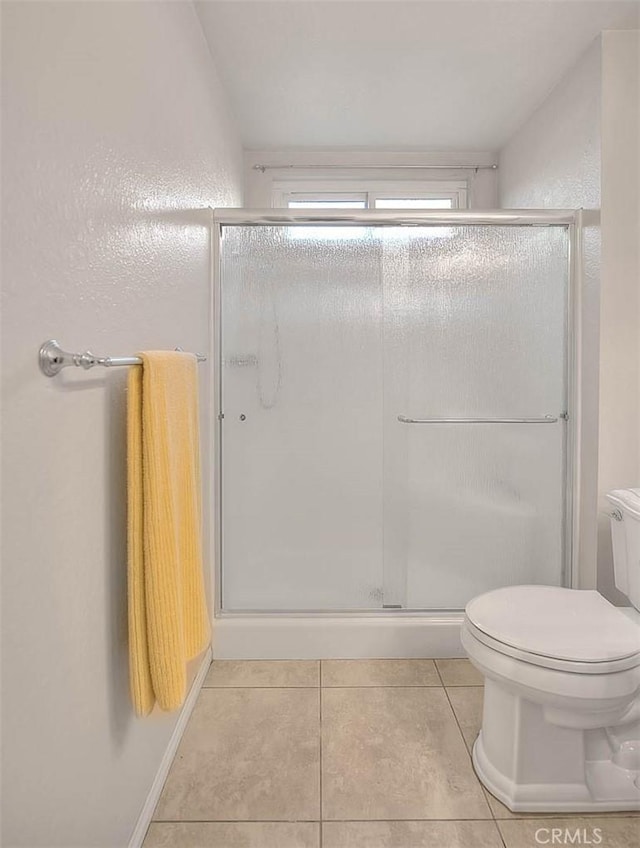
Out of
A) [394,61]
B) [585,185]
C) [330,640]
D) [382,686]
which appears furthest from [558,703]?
[394,61]

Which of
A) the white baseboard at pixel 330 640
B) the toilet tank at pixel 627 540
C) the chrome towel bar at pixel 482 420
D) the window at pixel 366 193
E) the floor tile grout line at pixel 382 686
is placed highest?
the window at pixel 366 193

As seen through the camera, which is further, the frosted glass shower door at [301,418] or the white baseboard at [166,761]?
the frosted glass shower door at [301,418]

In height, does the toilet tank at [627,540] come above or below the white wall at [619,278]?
below

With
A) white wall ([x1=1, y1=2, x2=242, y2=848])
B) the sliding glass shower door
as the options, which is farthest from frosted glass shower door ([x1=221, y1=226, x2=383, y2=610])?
white wall ([x1=1, y1=2, x2=242, y2=848])

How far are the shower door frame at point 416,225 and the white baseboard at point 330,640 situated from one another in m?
0.05

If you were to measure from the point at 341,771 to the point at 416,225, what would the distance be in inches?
74.7

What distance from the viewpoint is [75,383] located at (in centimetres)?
93

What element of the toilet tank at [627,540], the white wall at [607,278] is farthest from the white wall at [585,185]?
the toilet tank at [627,540]

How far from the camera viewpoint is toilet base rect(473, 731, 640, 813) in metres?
1.37

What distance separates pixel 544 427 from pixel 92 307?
1756mm

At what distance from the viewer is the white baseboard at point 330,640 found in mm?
2080

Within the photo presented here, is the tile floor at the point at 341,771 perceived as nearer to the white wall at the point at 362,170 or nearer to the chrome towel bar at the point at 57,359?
the chrome towel bar at the point at 57,359

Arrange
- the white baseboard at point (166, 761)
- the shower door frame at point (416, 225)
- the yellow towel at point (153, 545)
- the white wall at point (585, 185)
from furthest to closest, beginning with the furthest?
the shower door frame at point (416, 225) < the white wall at point (585, 185) < the white baseboard at point (166, 761) < the yellow towel at point (153, 545)

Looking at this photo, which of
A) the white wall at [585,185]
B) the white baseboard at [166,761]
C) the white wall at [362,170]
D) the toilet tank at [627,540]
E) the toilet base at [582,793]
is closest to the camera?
the white baseboard at [166,761]
